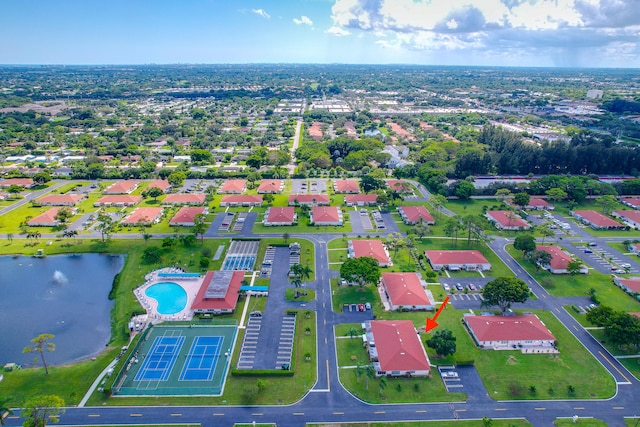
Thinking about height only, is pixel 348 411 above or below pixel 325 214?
below

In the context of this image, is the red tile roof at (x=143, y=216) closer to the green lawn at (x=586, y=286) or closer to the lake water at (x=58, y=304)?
the lake water at (x=58, y=304)

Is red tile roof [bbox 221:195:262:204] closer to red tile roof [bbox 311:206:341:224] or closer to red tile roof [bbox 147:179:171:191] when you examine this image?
red tile roof [bbox 311:206:341:224]

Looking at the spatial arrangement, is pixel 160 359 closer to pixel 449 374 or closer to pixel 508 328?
pixel 449 374

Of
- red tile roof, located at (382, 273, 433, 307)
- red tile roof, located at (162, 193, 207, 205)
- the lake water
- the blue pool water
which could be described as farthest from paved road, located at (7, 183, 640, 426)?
red tile roof, located at (162, 193, 207, 205)

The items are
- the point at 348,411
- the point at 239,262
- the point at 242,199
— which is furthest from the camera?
the point at 242,199

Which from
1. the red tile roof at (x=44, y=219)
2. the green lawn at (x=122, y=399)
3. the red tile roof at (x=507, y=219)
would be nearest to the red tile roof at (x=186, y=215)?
the green lawn at (x=122, y=399)

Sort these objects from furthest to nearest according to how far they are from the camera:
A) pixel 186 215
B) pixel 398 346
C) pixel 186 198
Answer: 1. pixel 186 198
2. pixel 186 215
3. pixel 398 346

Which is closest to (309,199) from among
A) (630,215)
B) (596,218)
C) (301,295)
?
(301,295)
